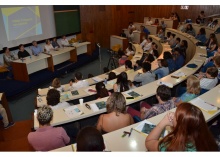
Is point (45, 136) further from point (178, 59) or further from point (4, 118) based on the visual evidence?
point (178, 59)

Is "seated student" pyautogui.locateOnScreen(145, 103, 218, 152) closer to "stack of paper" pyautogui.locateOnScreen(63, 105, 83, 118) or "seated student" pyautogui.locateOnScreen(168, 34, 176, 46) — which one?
"stack of paper" pyautogui.locateOnScreen(63, 105, 83, 118)

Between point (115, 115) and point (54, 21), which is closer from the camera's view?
point (115, 115)

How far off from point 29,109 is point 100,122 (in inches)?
151

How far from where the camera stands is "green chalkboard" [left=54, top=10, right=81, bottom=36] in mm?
10789

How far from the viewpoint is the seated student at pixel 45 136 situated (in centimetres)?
277

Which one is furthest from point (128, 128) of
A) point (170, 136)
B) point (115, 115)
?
→ point (170, 136)

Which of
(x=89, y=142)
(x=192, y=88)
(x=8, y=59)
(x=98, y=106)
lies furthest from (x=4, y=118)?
(x=192, y=88)

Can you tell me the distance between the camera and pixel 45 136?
2775mm

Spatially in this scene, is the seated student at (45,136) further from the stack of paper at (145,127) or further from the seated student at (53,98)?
the stack of paper at (145,127)

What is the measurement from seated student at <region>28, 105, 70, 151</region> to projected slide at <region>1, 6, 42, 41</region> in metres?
6.73

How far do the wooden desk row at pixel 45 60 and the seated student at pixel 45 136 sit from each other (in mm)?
5363

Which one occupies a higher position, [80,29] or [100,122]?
[80,29]

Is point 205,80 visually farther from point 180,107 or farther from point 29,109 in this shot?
point 29,109

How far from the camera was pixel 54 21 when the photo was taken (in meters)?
10.6
